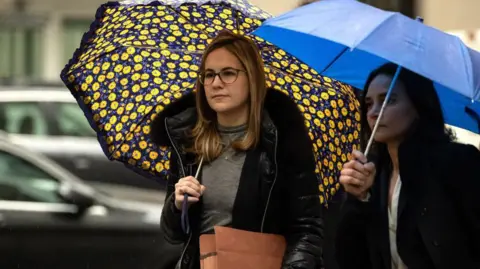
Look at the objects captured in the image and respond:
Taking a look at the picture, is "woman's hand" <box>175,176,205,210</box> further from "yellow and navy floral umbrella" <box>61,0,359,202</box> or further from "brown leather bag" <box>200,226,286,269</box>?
"yellow and navy floral umbrella" <box>61,0,359,202</box>

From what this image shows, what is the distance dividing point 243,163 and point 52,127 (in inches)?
311

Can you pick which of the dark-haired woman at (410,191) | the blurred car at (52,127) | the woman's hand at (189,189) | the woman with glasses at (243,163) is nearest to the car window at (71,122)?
the blurred car at (52,127)

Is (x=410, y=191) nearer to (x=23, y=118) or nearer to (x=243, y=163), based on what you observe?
(x=243, y=163)

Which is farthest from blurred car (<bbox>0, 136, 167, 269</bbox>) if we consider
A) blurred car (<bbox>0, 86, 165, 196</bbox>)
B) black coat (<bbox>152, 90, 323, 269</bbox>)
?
black coat (<bbox>152, 90, 323, 269</bbox>)

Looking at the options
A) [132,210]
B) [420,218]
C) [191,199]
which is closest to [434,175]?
[420,218]

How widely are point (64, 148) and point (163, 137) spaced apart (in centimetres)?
735

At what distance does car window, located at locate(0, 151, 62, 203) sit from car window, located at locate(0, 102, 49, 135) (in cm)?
257

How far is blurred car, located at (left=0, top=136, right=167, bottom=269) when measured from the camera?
935cm

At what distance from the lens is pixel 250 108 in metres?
5.06

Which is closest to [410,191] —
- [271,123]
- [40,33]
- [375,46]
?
[375,46]

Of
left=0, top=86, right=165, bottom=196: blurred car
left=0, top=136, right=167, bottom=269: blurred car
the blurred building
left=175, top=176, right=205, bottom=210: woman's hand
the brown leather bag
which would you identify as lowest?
the blurred building

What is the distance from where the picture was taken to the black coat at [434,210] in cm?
461

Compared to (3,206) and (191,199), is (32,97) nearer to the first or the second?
(3,206)

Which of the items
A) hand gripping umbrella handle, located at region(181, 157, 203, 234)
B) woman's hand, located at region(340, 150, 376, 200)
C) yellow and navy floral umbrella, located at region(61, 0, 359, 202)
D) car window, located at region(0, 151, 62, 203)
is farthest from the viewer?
car window, located at region(0, 151, 62, 203)
